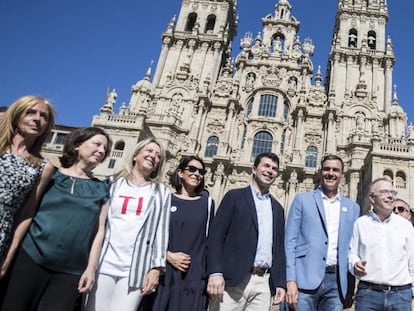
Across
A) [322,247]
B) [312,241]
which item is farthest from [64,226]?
[322,247]

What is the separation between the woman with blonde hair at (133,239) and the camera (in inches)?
154

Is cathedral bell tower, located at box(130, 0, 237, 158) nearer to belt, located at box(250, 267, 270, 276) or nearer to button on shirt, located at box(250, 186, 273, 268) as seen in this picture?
button on shirt, located at box(250, 186, 273, 268)

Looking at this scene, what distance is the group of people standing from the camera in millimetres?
3514

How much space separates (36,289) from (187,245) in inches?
70.3

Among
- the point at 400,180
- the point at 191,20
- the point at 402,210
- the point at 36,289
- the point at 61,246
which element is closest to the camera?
the point at 36,289

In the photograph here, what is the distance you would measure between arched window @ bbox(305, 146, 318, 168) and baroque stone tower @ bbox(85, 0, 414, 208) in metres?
0.09

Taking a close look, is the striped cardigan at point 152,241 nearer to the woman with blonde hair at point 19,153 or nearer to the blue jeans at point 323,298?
the woman with blonde hair at point 19,153

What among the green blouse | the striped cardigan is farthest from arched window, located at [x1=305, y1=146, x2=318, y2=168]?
the green blouse

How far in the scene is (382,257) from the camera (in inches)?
175

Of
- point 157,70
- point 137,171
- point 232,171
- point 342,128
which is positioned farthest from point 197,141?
point 137,171

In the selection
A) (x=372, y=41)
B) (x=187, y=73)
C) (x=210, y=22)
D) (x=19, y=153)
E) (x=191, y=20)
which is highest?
(x=210, y=22)

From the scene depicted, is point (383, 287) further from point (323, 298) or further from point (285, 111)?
point (285, 111)

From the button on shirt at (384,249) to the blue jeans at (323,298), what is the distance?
1.08 feet

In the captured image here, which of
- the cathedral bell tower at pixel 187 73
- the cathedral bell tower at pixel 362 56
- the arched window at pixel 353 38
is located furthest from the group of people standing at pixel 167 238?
the arched window at pixel 353 38
